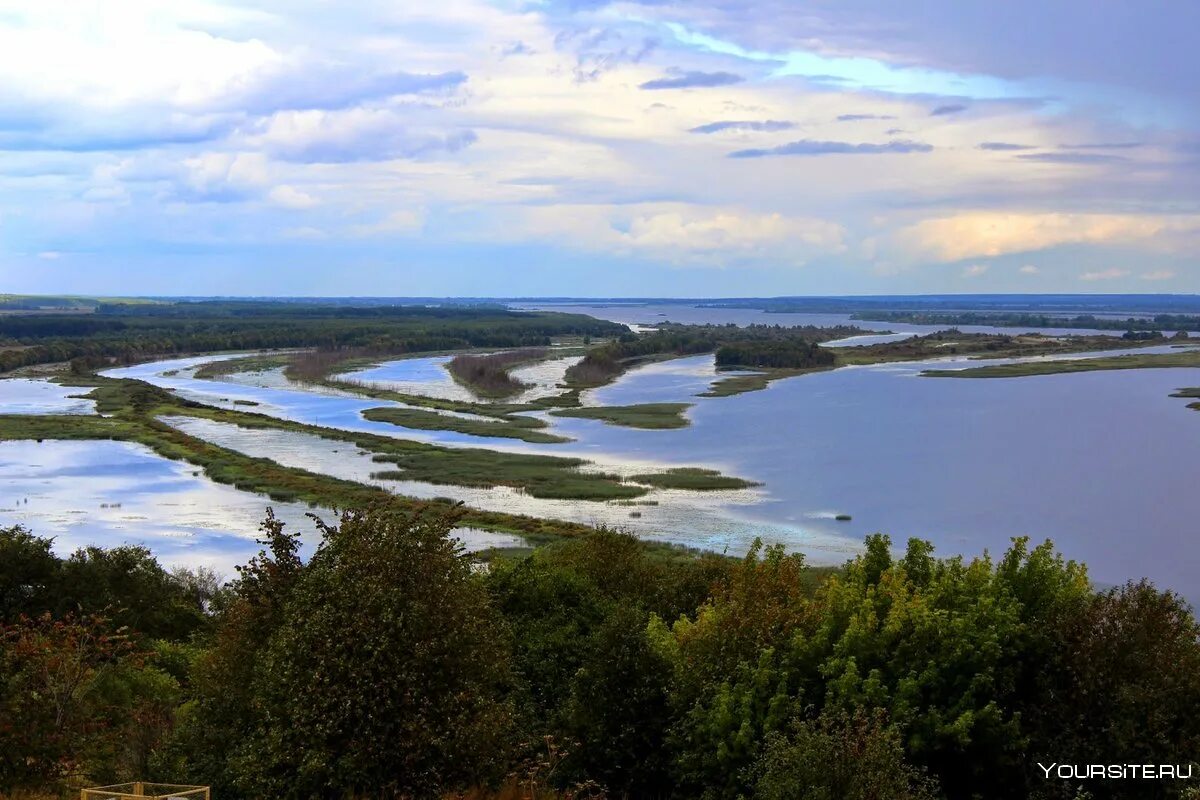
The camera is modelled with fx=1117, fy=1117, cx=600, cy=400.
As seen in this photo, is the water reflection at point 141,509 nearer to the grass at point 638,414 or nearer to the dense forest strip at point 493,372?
the grass at point 638,414

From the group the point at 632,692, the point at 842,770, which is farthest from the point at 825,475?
the point at 842,770

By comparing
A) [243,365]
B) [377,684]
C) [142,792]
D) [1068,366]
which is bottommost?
[142,792]

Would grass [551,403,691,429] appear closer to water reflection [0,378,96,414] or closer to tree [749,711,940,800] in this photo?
water reflection [0,378,96,414]

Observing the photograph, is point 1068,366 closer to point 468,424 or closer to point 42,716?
point 468,424

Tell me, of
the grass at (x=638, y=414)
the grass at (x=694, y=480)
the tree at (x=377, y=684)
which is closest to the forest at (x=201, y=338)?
the grass at (x=638, y=414)

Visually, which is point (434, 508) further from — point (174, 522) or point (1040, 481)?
point (1040, 481)

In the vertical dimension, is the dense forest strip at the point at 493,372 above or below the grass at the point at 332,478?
above

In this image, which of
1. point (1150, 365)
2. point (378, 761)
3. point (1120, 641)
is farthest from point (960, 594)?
point (1150, 365)
